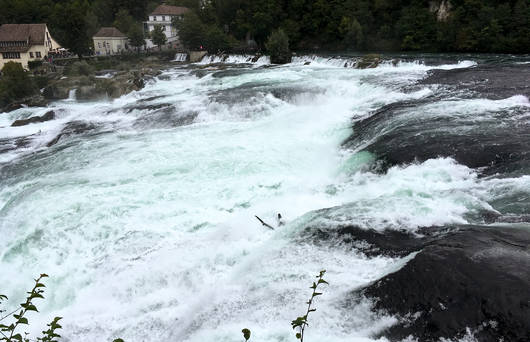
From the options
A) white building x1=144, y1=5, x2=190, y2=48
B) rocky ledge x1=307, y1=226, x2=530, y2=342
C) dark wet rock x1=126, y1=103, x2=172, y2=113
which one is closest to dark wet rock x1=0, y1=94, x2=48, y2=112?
dark wet rock x1=126, y1=103, x2=172, y2=113

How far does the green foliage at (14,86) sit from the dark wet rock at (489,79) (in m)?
28.1

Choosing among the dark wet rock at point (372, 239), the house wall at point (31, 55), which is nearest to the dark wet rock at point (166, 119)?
the dark wet rock at point (372, 239)

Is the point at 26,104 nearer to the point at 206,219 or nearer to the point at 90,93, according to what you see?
the point at 90,93

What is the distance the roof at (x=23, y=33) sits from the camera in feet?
154

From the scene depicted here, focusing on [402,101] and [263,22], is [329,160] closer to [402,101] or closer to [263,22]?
[402,101]

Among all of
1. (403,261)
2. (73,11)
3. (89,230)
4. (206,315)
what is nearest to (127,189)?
(89,230)

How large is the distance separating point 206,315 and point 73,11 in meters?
48.6

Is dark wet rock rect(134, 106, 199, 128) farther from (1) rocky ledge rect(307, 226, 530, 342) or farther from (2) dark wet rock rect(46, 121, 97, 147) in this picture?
(1) rocky ledge rect(307, 226, 530, 342)

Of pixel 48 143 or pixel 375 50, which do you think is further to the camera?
pixel 375 50

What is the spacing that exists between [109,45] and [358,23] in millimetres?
40141

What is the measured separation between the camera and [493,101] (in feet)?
44.0

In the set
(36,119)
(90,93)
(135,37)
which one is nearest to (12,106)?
(90,93)

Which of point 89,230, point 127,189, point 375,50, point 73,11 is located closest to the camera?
point 89,230

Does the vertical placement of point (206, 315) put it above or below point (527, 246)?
below
